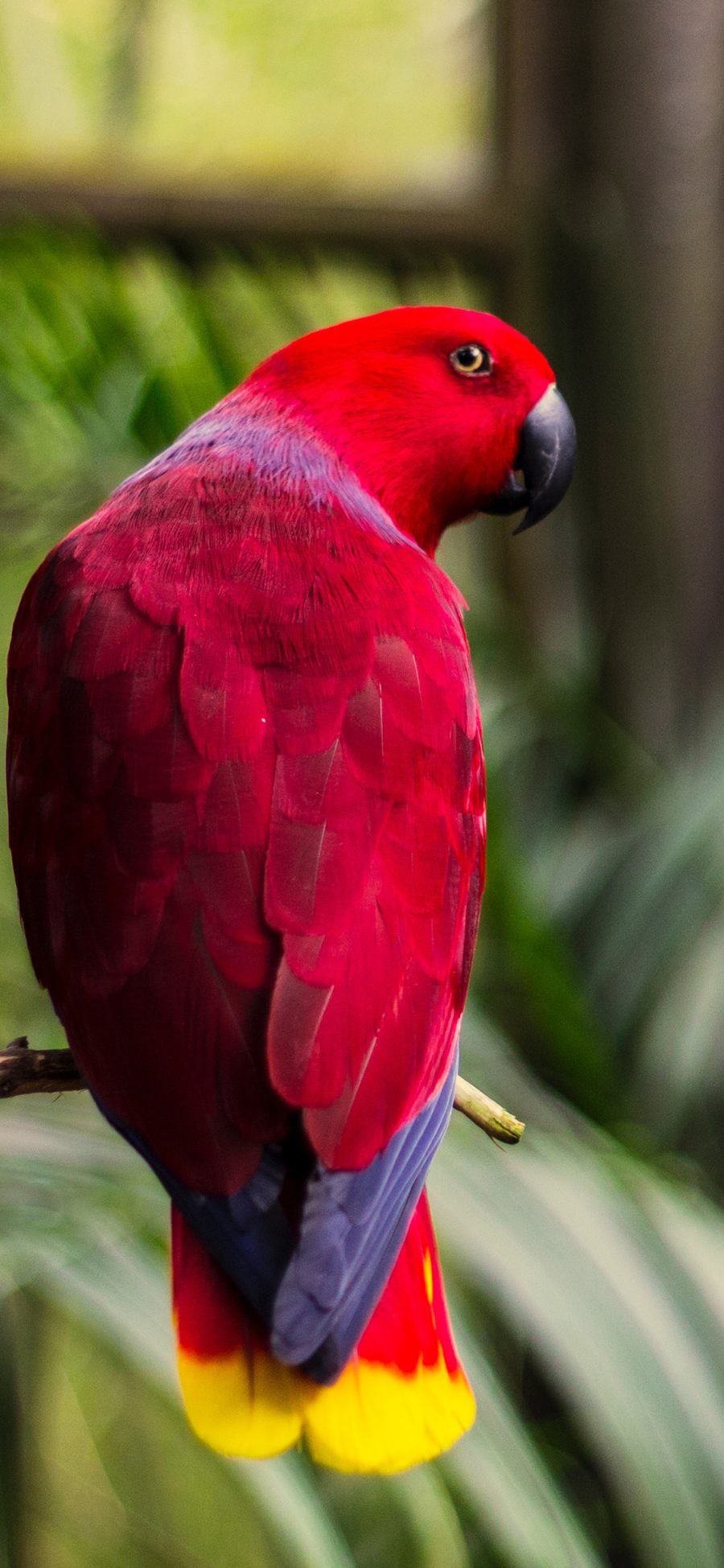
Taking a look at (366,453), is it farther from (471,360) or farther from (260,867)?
(260,867)

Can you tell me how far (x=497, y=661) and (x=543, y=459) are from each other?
0.37 m

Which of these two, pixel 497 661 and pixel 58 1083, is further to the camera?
pixel 497 661

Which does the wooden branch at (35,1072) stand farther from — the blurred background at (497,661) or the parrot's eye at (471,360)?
the parrot's eye at (471,360)

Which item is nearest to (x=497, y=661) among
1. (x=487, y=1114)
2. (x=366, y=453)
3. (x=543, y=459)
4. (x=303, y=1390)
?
(x=543, y=459)

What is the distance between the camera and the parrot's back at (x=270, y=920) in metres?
0.47

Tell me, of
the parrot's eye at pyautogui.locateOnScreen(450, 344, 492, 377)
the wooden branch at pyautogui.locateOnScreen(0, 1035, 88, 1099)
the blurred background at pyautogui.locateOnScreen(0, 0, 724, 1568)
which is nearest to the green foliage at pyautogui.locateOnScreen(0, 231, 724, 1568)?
the blurred background at pyautogui.locateOnScreen(0, 0, 724, 1568)

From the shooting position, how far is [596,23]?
49.1 inches

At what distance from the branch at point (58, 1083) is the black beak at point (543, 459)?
396mm

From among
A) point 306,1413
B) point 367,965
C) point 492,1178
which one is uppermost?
point 367,965

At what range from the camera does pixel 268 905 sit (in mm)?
477

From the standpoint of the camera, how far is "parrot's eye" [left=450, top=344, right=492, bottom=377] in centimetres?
77

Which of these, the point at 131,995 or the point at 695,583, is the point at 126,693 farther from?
the point at 695,583

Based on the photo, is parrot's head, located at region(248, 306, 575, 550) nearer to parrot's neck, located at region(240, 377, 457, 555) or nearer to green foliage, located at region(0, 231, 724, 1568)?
parrot's neck, located at region(240, 377, 457, 555)

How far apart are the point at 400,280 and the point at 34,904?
944 mm
